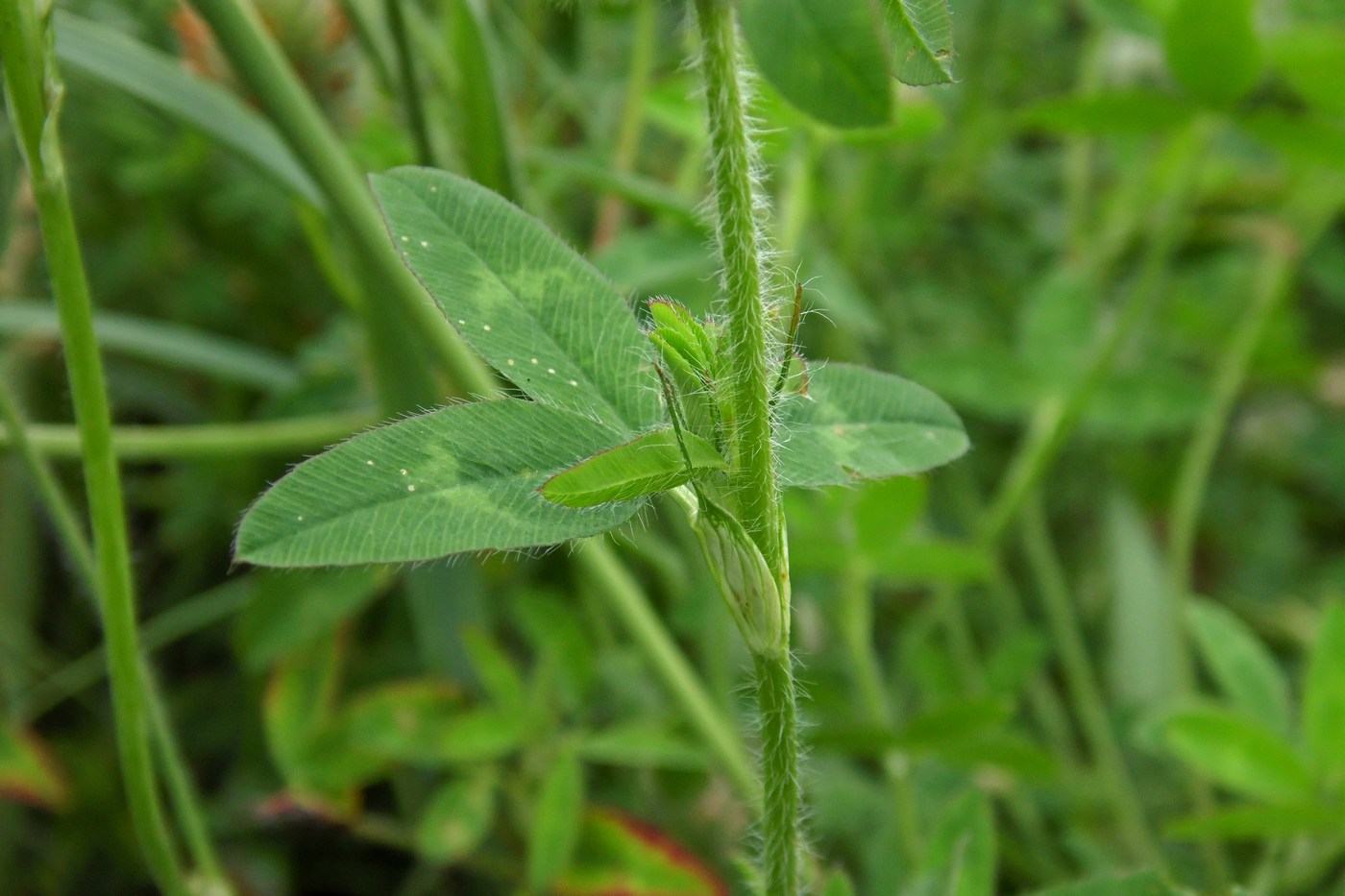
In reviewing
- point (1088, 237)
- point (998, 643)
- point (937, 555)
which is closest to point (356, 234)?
point (937, 555)

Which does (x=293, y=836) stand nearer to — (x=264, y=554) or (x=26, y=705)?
(x=26, y=705)

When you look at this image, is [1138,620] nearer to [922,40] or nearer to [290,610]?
[290,610]

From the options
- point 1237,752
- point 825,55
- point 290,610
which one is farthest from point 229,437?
point 1237,752

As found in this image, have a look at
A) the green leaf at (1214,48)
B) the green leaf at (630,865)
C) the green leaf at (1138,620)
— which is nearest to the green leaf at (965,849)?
the green leaf at (630,865)

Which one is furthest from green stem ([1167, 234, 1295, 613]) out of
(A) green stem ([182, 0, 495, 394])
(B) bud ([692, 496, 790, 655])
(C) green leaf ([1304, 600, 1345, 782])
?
(B) bud ([692, 496, 790, 655])

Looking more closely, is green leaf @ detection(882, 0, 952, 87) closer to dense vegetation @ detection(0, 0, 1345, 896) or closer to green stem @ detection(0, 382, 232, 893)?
dense vegetation @ detection(0, 0, 1345, 896)
